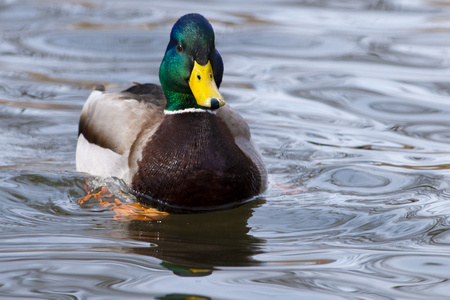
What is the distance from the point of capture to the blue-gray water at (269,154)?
431 centimetres

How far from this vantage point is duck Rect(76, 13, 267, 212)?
17.4ft

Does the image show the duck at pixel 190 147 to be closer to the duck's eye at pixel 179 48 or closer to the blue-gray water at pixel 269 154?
the duck's eye at pixel 179 48

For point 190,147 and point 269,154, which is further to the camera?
point 269,154

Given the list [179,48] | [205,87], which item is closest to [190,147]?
[205,87]

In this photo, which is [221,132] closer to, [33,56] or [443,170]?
[443,170]

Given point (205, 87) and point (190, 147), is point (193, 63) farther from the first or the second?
point (190, 147)

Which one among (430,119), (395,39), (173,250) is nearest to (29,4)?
(395,39)

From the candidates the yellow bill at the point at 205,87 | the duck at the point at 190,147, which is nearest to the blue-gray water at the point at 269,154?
the duck at the point at 190,147

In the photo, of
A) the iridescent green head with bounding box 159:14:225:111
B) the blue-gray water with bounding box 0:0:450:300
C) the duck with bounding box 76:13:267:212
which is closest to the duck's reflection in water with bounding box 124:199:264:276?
the blue-gray water with bounding box 0:0:450:300

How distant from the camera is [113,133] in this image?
20.0 ft

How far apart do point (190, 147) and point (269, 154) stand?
169 centimetres

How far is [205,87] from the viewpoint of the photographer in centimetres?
518

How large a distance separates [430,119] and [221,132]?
305cm

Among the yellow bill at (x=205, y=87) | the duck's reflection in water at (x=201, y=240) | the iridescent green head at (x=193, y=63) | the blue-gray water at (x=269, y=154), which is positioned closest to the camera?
the blue-gray water at (x=269, y=154)
